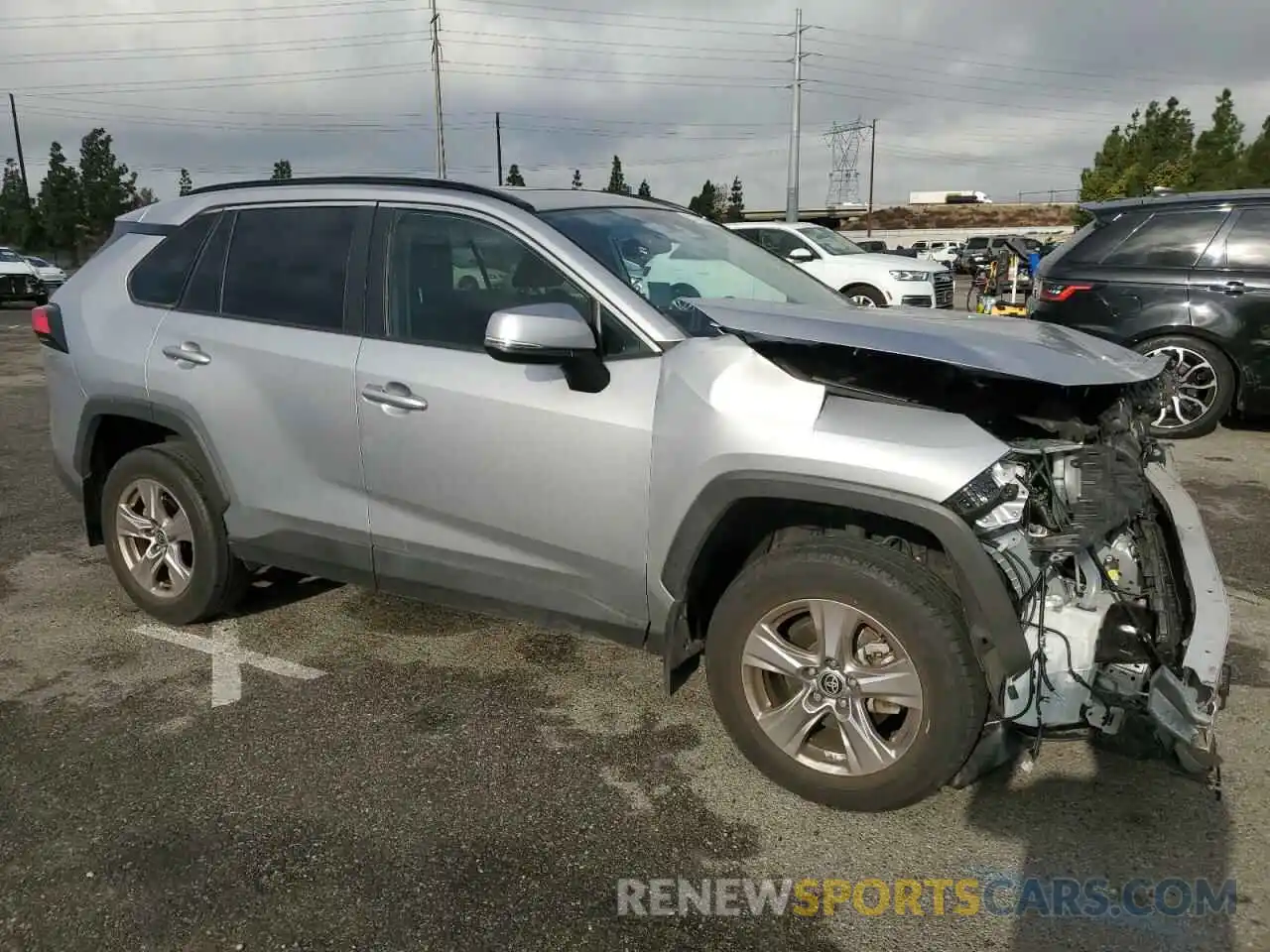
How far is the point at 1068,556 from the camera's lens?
2.68m

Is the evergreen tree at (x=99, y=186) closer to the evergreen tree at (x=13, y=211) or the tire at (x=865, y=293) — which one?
the evergreen tree at (x=13, y=211)

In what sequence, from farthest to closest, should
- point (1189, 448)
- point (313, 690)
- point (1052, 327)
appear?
point (1189, 448), point (313, 690), point (1052, 327)

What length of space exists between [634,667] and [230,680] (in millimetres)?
1535

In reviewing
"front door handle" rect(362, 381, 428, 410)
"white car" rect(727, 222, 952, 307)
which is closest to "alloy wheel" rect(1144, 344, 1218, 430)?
"front door handle" rect(362, 381, 428, 410)

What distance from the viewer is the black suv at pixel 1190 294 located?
7215 mm

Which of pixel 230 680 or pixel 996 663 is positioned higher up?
pixel 996 663

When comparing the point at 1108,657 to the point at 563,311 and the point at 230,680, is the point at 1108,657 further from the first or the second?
the point at 230,680

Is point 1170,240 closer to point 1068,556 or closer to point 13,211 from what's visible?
point 1068,556

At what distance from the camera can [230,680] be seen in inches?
149

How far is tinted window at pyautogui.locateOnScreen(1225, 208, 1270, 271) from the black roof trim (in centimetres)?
12

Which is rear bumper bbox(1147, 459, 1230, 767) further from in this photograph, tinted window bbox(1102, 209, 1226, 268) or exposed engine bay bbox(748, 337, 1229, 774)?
tinted window bbox(1102, 209, 1226, 268)

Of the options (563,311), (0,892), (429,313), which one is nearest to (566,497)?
(563,311)

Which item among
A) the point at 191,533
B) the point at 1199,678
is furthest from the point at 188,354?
the point at 1199,678

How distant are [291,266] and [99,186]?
187ft
